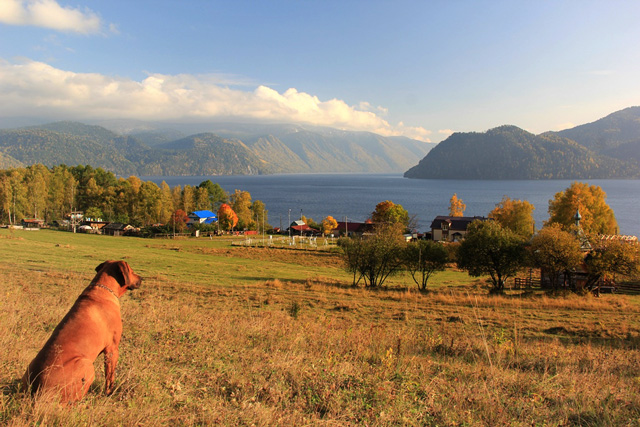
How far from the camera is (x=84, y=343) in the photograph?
395 cm

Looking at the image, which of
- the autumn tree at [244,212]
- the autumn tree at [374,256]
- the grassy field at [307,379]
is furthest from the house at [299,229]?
the grassy field at [307,379]

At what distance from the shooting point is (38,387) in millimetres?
3590

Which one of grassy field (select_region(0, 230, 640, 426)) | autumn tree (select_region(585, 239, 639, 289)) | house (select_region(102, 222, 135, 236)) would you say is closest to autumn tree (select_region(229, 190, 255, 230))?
house (select_region(102, 222, 135, 236))

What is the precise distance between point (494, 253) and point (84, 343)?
29.0 metres

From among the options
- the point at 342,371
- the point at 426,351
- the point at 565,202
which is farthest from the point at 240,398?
the point at 565,202

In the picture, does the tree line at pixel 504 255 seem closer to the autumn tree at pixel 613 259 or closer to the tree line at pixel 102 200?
the autumn tree at pixel 613 259

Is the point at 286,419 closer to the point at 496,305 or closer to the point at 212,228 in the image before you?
the point at 496,305

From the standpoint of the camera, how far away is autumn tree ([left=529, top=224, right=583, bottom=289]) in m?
26.6

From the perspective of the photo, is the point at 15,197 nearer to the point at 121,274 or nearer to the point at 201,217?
the point at 201,217

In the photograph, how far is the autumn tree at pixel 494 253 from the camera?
28.1 metres

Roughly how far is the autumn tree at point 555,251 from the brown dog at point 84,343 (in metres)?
29.2

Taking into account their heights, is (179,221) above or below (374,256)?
above

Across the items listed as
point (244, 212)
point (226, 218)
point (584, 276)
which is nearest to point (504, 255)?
point (584, 276)

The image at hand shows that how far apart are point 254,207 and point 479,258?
6406 centimetres
